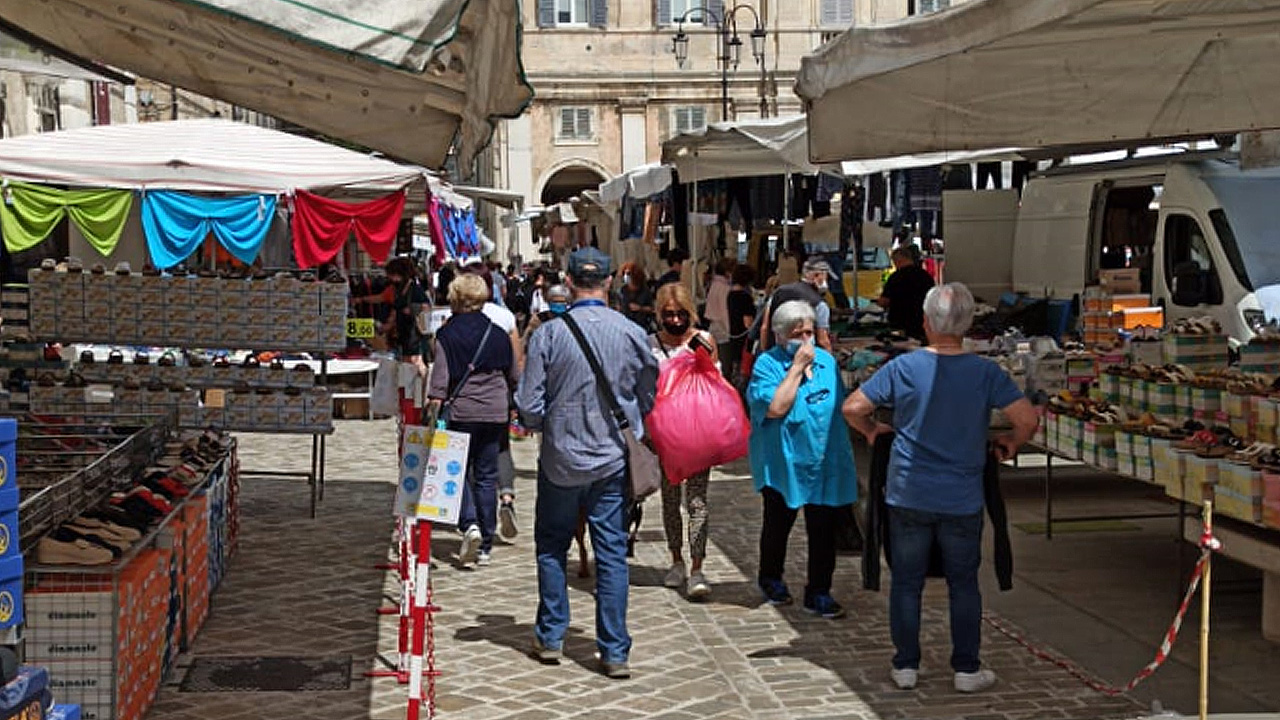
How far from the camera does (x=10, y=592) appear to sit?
13.8ft

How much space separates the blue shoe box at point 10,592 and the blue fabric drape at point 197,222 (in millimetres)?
9799

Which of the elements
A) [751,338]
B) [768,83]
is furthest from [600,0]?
[751,338]

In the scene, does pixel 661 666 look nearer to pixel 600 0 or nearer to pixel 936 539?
pixel 936 539

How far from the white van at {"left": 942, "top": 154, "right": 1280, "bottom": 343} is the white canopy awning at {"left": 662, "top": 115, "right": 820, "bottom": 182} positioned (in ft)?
9.80

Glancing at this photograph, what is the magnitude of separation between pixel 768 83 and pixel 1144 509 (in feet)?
128

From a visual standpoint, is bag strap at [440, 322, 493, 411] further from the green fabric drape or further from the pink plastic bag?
the green fabric drape

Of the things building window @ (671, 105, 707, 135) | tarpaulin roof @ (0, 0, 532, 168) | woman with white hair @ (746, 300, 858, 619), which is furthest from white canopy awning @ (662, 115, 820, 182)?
building window @ (671, 105, 707, 135)

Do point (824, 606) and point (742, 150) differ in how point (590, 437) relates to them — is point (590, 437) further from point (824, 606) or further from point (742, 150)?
point (742, 150)

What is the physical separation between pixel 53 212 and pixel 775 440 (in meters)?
9.13

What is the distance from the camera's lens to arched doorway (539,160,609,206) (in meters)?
50.4

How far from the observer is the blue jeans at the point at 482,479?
974 cm

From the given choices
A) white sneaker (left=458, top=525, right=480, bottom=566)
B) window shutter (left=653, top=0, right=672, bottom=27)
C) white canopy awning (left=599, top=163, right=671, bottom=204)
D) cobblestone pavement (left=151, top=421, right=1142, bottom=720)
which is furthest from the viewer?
window shutter (left=653, top=0, right=672, bottom=27)

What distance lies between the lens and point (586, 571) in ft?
31.8

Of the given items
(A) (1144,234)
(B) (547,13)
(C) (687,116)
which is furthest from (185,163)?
(B) (547,13)
